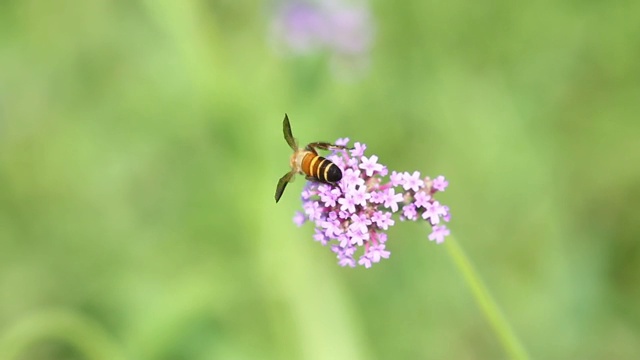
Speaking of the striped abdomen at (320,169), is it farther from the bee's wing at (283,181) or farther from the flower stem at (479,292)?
the flower stem at (479,292)

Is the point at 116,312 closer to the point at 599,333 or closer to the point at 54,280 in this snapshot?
the point at 54,280

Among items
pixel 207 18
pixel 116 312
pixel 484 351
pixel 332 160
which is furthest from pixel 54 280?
pixel 332 160

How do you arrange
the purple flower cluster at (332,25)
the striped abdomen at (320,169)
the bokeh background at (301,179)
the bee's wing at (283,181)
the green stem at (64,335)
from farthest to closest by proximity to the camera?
the purple flower cluster at (332,25), the bokeh background at (301,179), the green stem at (64,335), the bee's wing at (283,181), the striped abdomen at (320,169)

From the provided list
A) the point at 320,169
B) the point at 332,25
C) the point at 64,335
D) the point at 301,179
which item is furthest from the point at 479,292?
the point at 332,25

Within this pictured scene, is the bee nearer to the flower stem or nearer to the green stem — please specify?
the flower stem

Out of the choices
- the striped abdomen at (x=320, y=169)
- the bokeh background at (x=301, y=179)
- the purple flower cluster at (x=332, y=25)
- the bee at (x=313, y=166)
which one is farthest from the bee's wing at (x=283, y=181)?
the purple flower cluster at (x=332, y=25)
